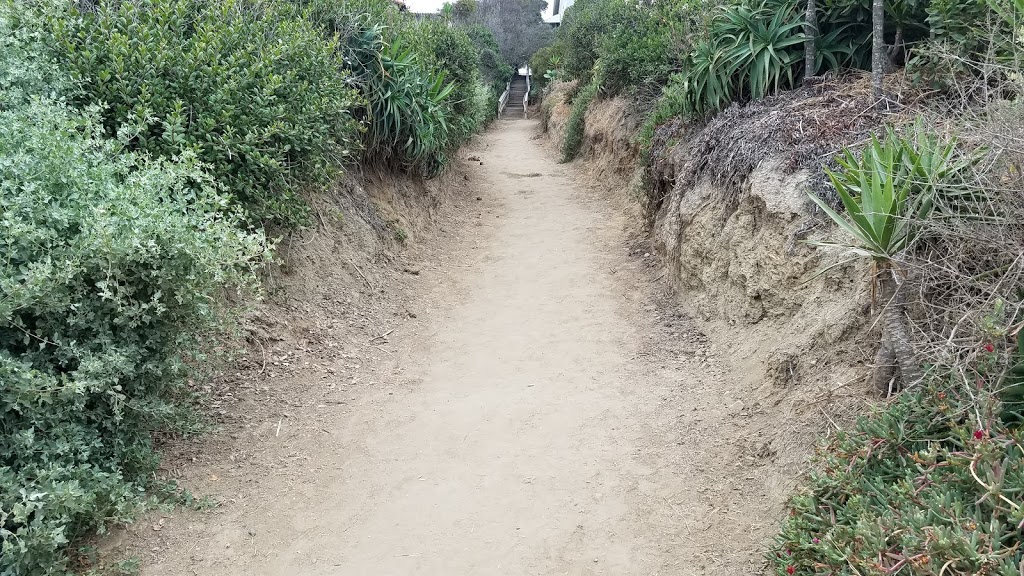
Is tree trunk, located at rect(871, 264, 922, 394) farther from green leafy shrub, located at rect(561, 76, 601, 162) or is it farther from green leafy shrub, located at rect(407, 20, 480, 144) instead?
green leafy shrub, located at rect(561, 76, 601, 162)

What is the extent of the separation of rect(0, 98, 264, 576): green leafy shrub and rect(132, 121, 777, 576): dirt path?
616 mm

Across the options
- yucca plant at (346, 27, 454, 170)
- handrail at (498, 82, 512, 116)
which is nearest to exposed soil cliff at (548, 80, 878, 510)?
yucca plant at (346, 27, 454, 170)

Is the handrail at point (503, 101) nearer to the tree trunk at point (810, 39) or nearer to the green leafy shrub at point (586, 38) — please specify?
the green leafy shrub at point (586, 38)

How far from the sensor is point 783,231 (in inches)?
223

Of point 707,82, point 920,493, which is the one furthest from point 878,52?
point 920,493

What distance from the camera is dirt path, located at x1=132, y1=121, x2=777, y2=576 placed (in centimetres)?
390

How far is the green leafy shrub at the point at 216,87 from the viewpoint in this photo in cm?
517

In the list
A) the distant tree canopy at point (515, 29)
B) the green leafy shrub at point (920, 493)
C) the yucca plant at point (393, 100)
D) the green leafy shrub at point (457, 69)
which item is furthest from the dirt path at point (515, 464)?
the distant tree canopy at point (515, 29)

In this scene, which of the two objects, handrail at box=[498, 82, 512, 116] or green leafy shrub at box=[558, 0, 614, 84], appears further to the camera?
handrail at box=[498, 82, 512, 116]

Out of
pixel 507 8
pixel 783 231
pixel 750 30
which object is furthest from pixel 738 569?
pixel 507 8

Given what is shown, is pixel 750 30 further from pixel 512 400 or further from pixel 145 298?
pixel 145 298

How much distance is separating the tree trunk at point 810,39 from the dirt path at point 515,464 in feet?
9.15

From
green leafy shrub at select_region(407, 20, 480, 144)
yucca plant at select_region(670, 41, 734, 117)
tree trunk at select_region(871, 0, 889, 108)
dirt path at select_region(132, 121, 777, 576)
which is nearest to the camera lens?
dirt path at select_region(132, 121, 777, 576)

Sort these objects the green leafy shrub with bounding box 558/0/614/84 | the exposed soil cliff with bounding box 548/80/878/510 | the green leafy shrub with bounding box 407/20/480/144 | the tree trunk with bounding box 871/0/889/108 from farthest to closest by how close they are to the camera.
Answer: the green leafy shrub with bounding box 558/0/614/84 < the green leafy shrub with bounding box 407/20/480/144 < the tree trunk with bounding box 871/0/889/108 < the exposed soil cliff with bounding box 548/80/878/510
